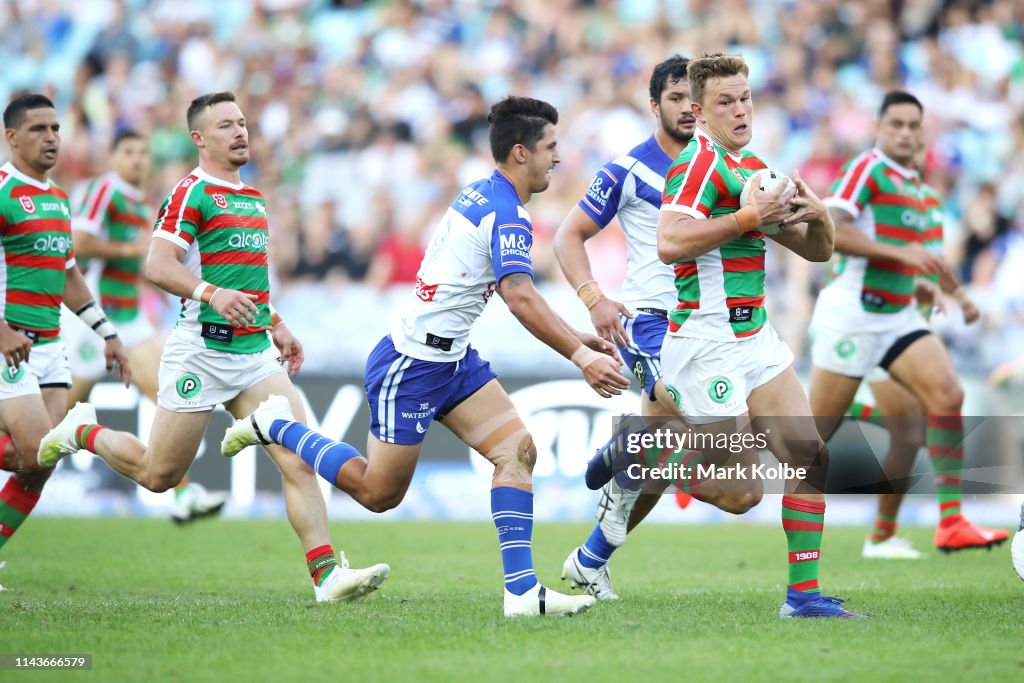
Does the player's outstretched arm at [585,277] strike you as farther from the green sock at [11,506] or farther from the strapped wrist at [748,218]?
the green sock at [11,506]

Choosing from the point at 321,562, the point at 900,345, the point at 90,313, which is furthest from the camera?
the point at 900,345

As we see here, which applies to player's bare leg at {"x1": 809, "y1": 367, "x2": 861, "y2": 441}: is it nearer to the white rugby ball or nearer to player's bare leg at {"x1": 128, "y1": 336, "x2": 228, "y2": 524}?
the white rugby ball

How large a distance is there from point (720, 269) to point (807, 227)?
1.68 ft

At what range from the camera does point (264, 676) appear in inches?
205

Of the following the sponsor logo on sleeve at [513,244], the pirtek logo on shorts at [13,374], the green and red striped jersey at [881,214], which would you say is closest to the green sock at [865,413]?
the green and red striped jersey at [881,214]

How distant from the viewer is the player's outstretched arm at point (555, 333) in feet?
20.6

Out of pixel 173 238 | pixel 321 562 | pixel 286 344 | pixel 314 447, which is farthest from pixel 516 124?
pixel 321 562

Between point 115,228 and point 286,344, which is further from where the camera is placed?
point 115,228

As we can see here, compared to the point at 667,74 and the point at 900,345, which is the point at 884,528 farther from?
the point at 667,74

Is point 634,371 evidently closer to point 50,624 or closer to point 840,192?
point 840,192

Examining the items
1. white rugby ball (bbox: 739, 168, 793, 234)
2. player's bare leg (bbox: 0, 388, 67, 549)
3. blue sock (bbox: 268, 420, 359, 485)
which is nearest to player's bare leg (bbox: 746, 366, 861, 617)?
white rugby ball (bbox: 739, 168, 793, 234)

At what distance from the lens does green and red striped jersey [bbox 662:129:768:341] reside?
22.4 feet

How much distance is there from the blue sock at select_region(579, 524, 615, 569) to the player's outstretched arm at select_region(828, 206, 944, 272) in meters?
3.22

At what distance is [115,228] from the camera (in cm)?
1162
